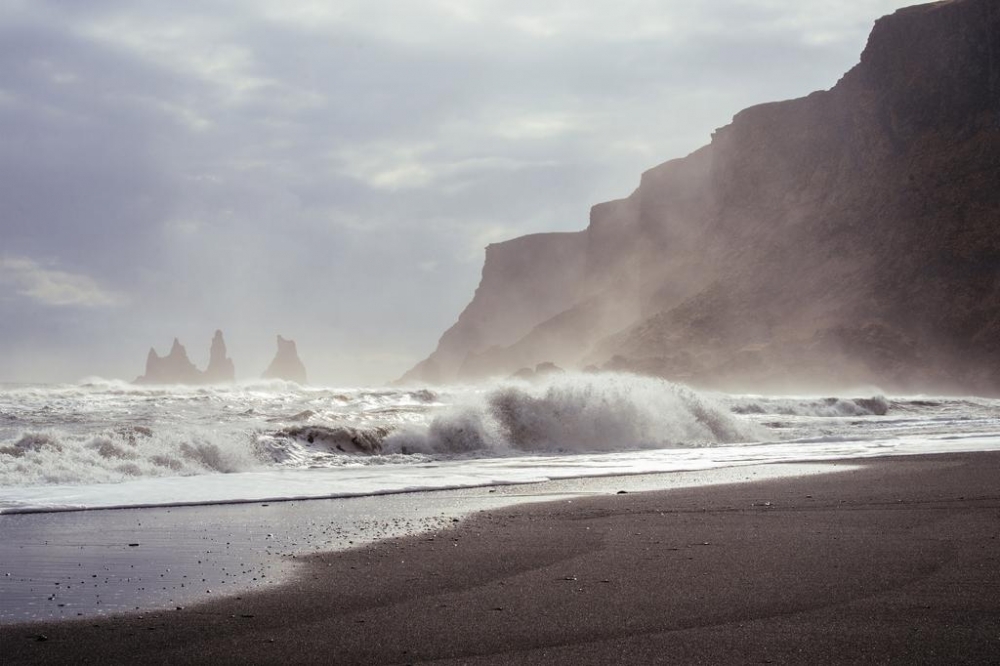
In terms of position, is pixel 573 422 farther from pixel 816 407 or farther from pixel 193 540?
pixel 816 407

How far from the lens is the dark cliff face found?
219 feet

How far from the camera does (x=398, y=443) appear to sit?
18.4 metres

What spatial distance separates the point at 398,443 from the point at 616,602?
14.0 m

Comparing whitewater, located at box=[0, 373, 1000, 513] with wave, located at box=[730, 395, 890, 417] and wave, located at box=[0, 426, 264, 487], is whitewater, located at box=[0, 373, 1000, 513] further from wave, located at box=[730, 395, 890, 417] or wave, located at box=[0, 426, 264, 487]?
wave, located at box=[730, 395, 890, 417]

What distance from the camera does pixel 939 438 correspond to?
61.9 ft

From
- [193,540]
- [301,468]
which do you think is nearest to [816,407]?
[301,468]

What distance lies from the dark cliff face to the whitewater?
42628mm

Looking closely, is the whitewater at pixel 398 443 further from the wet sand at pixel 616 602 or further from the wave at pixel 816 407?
the wave at pixel 816 407

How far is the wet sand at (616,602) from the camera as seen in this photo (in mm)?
3760

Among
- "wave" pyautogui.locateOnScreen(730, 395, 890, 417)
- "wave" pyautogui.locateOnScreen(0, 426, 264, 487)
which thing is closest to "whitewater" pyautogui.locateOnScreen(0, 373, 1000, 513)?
"wave" pyautogui.locateOnScreen(0, 426, 264, 487)

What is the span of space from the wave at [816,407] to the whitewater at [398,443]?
610cm

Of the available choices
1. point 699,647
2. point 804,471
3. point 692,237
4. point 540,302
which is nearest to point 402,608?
point 699,647

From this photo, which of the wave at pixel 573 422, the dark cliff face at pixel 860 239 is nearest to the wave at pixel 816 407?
the wave at pixel 573 422

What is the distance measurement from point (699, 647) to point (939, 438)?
56.5 ft
